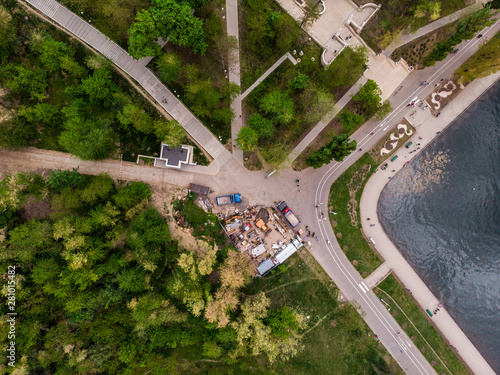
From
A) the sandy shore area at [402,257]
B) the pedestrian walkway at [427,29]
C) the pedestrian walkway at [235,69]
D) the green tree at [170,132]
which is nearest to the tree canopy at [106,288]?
the green tree at [170,132]

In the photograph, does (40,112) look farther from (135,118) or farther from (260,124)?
(260,124)

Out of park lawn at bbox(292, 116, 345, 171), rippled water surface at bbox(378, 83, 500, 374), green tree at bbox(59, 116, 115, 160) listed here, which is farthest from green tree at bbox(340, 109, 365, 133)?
green tree at bbox(59, 116, 115, 160)

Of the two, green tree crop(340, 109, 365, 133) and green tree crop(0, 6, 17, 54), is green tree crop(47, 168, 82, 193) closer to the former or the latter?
green tree crop(0, 6, 17, 54)

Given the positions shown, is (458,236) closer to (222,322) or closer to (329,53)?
(329,53)

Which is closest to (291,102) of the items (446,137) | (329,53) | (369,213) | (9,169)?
(329,53)

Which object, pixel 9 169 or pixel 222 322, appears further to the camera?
pixel 9 169

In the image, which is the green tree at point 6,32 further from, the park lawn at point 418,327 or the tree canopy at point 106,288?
the park lawn at point 418,327
